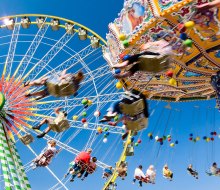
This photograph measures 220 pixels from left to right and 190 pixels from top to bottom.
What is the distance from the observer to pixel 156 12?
9117mm

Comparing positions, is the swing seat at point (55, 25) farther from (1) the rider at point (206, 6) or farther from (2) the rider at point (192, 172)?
(1) the rider at point (206, 6)

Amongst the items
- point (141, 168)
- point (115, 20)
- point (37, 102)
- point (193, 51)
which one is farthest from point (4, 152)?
point (193, 51)

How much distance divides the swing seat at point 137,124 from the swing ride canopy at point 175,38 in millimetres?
986

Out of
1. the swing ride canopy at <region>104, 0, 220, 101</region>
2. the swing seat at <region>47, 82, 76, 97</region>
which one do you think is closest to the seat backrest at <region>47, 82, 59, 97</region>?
the swing seat at <region>47, 82, 76, 97</region>

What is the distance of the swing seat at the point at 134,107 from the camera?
30.3ft

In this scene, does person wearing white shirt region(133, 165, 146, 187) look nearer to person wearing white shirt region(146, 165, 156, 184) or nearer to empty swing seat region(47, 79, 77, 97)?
person wearing white shirt region(146, 165, 156, 184)

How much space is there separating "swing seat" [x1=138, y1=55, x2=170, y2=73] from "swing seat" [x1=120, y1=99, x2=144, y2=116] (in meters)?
1.32

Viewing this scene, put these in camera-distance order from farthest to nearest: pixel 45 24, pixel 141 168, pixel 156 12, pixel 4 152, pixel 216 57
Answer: pixel 45 24, pixel 141 168, pixel 4 152, pixel 216 57, pixel 156 12

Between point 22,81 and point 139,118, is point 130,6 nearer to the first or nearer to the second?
point 139,118

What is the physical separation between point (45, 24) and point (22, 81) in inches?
179

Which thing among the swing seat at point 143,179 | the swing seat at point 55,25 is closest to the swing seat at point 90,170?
the swing seat at point 143,179

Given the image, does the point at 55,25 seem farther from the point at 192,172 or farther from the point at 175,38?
the point at 175,38

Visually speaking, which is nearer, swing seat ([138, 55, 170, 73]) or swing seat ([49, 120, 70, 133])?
swing seat ([138, 55, 170, 73])

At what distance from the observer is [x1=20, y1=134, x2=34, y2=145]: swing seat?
48.8ft
